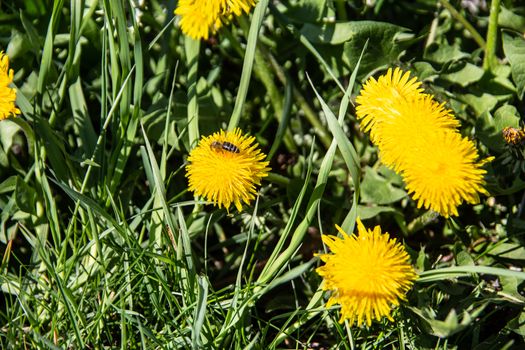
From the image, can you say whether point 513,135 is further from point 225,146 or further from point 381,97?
point 225,146

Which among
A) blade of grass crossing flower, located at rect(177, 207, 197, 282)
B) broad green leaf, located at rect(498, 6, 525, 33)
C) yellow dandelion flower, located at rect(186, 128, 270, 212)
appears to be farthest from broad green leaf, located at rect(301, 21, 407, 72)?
blade of grass crossing flower, located at rect(177, 207, 197, 282)

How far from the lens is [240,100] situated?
1740mm

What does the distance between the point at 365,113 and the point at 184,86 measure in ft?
2.75

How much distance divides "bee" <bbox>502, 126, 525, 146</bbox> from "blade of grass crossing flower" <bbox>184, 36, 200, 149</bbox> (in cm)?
74

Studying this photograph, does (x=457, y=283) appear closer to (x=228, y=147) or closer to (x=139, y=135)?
(x=228, y=147)

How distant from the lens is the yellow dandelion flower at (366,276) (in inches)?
53.2

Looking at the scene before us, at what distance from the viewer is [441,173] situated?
1.39 metres

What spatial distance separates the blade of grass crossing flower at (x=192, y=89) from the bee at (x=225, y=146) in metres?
0.31

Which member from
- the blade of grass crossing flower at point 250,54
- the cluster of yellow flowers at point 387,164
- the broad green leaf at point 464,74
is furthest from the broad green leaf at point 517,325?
the blade of grass crossing flower at point 250,54

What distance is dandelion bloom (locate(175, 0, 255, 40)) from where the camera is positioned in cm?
160

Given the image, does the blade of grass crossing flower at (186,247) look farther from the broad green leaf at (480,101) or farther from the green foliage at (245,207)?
the broad green leaf at (480,101)

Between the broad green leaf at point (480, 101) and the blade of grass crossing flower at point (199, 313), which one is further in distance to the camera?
the broad green leaf at point (480, 101)

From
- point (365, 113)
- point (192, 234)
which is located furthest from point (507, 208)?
point (192, 234)

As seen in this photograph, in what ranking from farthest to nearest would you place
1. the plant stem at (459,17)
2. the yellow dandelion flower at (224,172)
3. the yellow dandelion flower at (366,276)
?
the plant stem at (459,17) → the yellow dandelion flower at (224,172) → the yellow dandelion flower at (366,276)
